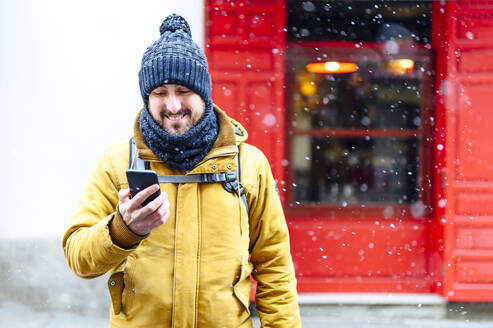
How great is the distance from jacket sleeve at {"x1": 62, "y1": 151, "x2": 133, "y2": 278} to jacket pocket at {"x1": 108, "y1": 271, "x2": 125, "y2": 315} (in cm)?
7

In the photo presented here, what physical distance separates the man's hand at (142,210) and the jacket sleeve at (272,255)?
0.57 meters

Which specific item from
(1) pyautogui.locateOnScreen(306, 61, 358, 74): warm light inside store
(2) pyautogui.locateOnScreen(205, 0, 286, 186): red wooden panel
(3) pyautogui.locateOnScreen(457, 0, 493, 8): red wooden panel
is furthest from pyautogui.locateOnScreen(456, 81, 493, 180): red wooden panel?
(2) pyautogui.locateOnScreen(205, 0, 286, 186): red wooden panel

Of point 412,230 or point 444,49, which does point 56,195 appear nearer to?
point 412,230

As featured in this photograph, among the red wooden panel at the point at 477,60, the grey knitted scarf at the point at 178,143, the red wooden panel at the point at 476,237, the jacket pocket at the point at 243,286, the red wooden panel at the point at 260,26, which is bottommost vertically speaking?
the red wooden panel at the point at 476,237

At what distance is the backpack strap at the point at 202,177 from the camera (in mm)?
1900

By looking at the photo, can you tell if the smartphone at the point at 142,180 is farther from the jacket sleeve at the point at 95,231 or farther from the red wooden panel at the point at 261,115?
the red wooden panel at the point at 261,115

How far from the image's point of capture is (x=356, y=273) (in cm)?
552

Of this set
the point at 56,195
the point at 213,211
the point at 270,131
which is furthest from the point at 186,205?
the point at 56,195

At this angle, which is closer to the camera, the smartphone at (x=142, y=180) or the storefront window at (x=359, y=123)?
the smartphone at (x=142, y=180)

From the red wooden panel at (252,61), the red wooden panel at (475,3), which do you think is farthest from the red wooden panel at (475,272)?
the red wooden panel at (475,3)

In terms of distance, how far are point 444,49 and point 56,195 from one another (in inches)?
173

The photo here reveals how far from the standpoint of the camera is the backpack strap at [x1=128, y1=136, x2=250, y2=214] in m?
1.90

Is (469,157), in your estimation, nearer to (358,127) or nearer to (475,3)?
(358,127)

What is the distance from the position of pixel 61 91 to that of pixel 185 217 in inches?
152
